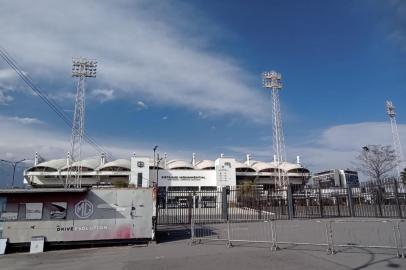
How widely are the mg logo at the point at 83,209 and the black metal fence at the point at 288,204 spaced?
722 cm

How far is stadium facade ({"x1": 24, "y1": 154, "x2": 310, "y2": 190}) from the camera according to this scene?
87875 mm

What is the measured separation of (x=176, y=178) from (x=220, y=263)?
78.7 meters

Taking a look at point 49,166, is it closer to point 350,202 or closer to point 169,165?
point 169,165

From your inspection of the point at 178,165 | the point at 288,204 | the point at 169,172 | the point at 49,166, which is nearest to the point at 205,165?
the point at 178,165

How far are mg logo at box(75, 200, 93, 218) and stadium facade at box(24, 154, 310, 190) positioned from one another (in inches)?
2480

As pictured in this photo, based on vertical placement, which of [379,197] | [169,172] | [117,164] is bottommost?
[379,197]

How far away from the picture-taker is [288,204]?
2695 cm

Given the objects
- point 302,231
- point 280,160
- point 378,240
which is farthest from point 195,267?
point 280,160

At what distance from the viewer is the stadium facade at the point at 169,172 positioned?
87875 mm

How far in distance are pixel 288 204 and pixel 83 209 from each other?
53.5 ft

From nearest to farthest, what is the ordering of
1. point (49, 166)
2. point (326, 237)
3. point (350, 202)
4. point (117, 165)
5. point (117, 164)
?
point (326, 237) → point (350, 202) → point (49, 166) → point (117, 165) → point (117, 164)

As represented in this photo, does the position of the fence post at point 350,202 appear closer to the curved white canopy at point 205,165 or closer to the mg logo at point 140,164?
the mg logo at point 140,164

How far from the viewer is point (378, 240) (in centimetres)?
1384

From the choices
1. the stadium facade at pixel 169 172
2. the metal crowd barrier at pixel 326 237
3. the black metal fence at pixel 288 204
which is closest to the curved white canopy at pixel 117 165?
the stadium facade at pixel 169 172
